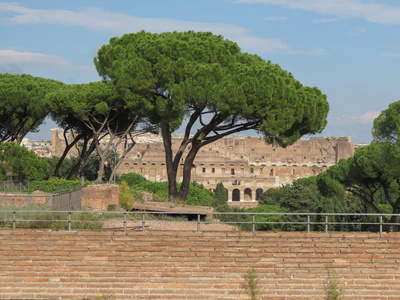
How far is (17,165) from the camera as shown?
18.5 m

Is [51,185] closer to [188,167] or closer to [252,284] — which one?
[188,167]

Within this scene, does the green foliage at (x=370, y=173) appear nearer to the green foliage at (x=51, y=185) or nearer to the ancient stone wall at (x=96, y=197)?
the ancient stone wall at (x=96, y=197)

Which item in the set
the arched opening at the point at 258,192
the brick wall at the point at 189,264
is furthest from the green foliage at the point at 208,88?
the arched opening at the point at 258,192

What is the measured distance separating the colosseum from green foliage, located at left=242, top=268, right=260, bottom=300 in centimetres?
4309

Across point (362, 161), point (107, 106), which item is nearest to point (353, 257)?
point (362, 161)

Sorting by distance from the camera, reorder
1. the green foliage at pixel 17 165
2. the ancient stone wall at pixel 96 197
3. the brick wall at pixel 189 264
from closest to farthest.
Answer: the brick wall at pixel 189 264 < the ancient stone wall at pixel 96 197 < the green foliage at pixel 17 165

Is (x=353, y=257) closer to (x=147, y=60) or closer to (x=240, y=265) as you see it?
(x=240, y=265)

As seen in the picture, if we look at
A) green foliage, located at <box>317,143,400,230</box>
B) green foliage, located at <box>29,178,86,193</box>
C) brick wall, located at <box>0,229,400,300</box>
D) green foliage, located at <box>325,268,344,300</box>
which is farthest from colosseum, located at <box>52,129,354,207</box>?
green foliage, located at <box>325,268,344,300</box>

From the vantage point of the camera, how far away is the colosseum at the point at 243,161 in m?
56.6

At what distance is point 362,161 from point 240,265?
11741 millimetres

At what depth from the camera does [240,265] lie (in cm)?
762

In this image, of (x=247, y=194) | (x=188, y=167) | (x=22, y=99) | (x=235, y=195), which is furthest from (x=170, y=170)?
(x=247, y=194)

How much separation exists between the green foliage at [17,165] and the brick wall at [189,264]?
36.0ft

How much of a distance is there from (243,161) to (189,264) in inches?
2166
